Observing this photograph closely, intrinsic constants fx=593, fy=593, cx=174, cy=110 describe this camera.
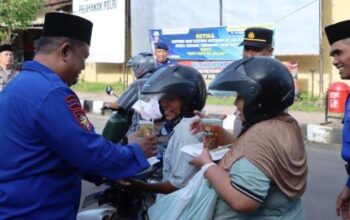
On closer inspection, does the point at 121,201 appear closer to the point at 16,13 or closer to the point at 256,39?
the point at 256,39

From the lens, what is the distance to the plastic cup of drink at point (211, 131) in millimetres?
2463

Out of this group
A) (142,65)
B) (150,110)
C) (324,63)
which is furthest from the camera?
(324,63)

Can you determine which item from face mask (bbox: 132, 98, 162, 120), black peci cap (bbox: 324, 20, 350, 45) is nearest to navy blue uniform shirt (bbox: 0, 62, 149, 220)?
face mask (bbox: 132, 98, 162, 120)

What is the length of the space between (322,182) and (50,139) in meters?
5.50

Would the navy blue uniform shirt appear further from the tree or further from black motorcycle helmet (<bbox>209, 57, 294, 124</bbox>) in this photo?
the tree

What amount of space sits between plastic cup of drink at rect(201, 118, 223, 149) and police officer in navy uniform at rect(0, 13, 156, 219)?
35 centimetres

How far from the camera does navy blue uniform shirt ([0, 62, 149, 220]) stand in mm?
2199

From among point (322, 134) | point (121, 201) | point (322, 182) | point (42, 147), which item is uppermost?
point (42, 147)

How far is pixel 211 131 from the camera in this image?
8.18 ft

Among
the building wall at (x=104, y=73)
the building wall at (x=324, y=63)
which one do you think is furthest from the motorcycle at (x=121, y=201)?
the building wall at (x=104, y=73)

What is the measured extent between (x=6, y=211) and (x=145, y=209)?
0.87 meters

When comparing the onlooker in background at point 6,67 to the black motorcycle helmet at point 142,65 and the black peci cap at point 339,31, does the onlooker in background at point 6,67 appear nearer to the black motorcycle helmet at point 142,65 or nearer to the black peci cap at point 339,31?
the black motorcycle helmet at point 142,65

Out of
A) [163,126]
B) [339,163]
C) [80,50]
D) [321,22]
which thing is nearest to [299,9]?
[321,22]

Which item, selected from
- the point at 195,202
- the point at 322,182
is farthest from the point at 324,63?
the point at 195,202
